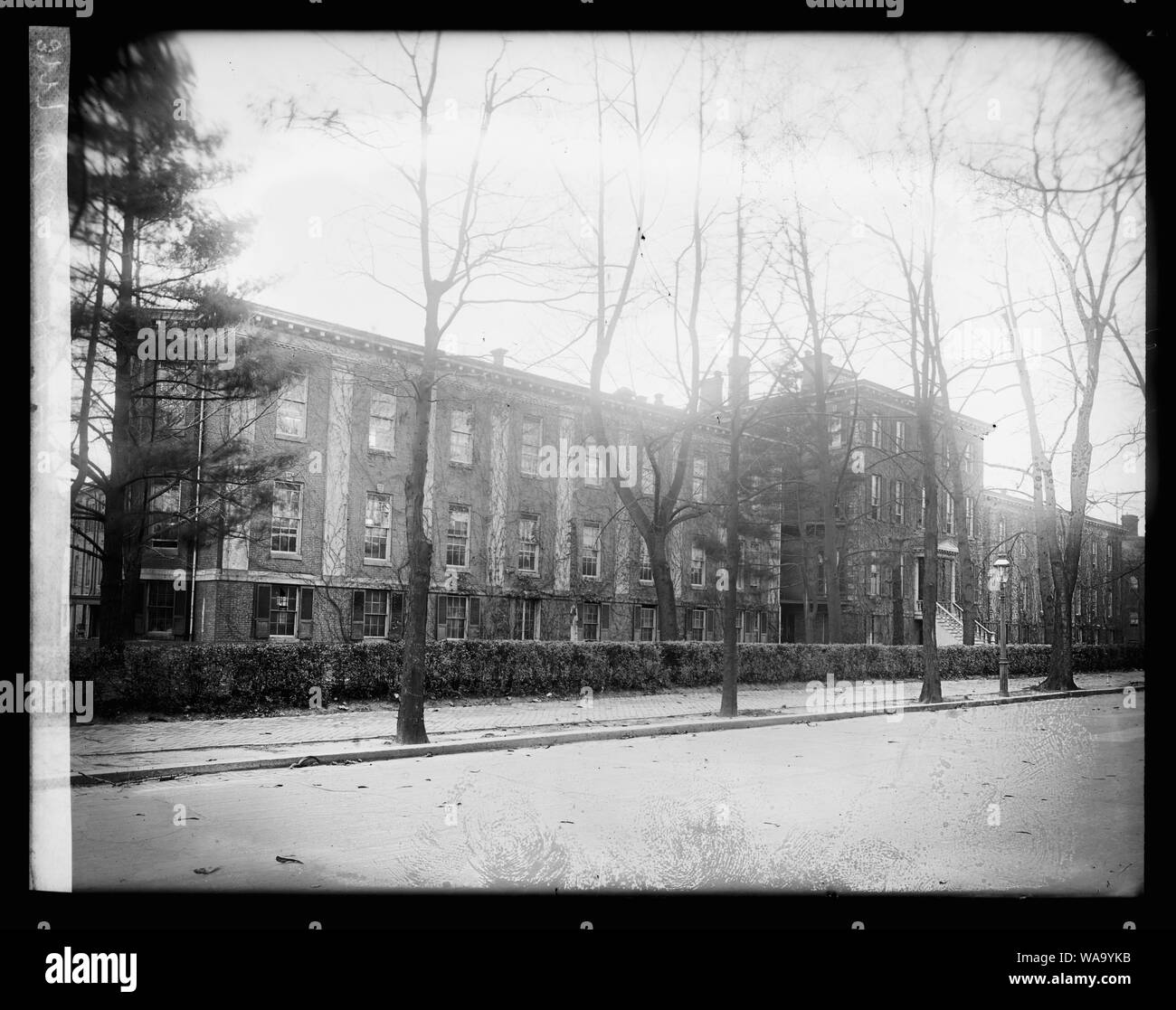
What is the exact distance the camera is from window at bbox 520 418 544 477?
21.0 feet

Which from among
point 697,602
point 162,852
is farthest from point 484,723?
point 162,852

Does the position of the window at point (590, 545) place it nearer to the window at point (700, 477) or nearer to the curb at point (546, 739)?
the window at point (700, 477)

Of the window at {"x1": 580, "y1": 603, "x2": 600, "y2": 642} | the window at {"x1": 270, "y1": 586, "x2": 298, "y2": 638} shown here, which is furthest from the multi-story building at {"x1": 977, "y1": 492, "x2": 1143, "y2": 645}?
the window at {"x1": 270, "y1": 586, "x2": 298, "y2": 638}

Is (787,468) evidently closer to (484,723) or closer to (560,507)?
(560,507)

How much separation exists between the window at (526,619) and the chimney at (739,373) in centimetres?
318

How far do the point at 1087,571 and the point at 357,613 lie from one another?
736 centimetres

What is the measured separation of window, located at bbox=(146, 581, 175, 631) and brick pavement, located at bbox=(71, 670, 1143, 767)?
883mm

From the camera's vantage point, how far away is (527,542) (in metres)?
7.08

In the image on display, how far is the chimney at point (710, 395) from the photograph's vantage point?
307 inches

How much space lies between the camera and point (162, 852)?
4.22 meters

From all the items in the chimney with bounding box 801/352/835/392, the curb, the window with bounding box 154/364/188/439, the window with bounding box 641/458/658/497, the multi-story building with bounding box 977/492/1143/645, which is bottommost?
the curb

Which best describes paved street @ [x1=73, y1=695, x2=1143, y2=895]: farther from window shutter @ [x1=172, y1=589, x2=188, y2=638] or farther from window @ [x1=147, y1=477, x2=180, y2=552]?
window shutter @ [x1=172, y1=589, x2=188, y2=638]

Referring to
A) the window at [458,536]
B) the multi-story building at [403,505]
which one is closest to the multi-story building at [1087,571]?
the multi-story building at [403,505]

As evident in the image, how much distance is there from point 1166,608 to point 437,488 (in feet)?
18.5
